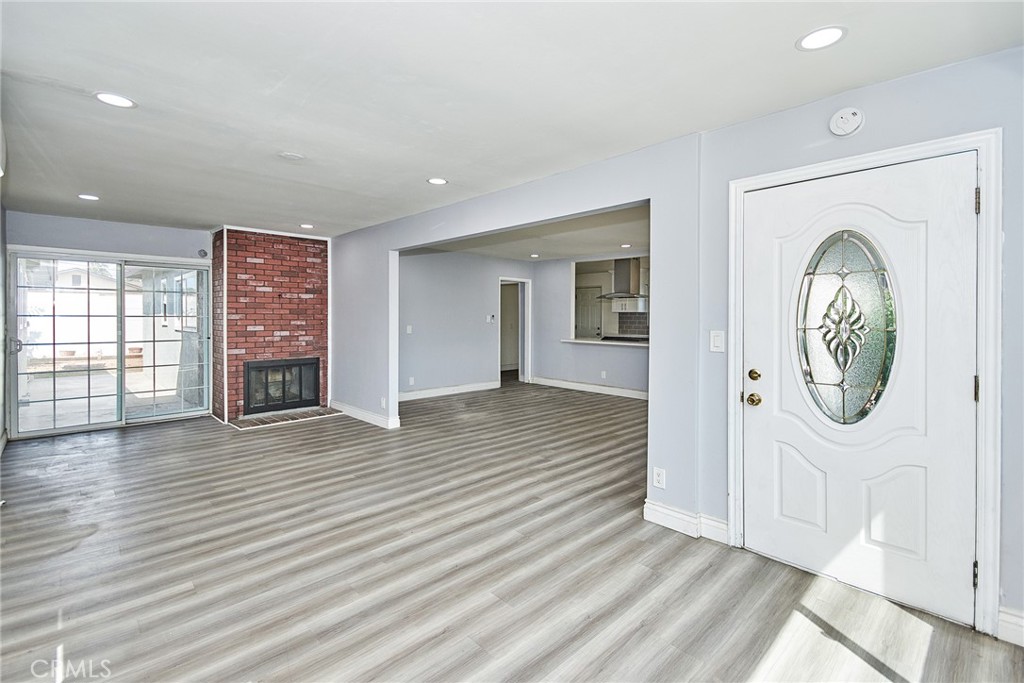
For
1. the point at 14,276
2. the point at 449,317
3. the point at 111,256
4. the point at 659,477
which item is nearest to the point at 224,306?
the point at 111,256

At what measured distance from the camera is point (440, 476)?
13.6 feet

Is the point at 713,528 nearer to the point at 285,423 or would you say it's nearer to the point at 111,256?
the point at 285,423

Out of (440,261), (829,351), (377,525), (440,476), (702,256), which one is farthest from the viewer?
(440,261)

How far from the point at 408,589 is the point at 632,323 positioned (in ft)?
28.2

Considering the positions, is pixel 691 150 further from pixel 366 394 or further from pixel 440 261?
pixel 440 261

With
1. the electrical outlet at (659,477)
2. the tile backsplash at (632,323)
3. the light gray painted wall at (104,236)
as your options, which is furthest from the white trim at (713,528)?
the tile backsplash at (632,323)

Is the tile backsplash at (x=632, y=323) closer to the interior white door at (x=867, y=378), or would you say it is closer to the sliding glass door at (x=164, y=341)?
the interior white door at (x=867, y=378)

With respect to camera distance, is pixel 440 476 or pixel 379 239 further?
pixel 379 239

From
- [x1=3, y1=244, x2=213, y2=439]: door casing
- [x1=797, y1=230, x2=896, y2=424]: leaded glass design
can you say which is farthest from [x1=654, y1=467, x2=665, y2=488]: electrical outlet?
→ [x1=3, y1=244, x2=213, y2=439]: door casing

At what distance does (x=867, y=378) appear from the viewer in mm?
2449

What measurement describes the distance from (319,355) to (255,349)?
844 mm

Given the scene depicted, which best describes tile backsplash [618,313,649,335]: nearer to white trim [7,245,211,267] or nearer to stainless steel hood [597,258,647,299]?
stainless steel hood [597,258,647,299]

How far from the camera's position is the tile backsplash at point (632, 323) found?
33.2 feet

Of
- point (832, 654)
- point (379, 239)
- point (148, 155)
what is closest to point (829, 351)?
point (832, 654)
